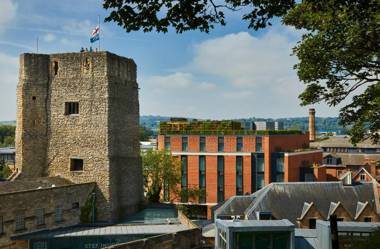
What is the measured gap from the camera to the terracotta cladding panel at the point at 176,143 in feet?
203

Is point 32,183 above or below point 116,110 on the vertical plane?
below

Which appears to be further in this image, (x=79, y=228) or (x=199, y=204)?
(x=199, y=204)

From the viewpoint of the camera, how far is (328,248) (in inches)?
1007

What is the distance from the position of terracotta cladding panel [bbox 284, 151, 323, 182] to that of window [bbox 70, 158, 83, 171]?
1227 inches

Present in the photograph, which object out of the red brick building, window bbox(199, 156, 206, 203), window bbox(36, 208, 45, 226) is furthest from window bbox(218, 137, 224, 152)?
window bbox(36, 208, 45, 226)

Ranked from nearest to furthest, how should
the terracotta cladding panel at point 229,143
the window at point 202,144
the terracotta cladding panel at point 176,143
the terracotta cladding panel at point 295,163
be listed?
1. the terracotta cladding panel at point 295,163
2. the terracotta cladding panel at point 229,143
3. the window at point 202,144
4. the terracotta cladding panel at point 176,143

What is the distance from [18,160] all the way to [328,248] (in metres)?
20.9

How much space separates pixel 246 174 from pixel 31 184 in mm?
33837

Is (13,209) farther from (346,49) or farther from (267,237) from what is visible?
(346,49)

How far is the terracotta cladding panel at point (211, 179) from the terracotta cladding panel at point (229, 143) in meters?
1.95

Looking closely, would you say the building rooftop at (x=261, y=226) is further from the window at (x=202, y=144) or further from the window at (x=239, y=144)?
the window at (x=202, y=144)

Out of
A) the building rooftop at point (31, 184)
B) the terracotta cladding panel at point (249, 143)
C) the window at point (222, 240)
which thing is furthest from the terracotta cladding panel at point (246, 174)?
the window at point (222, 240)

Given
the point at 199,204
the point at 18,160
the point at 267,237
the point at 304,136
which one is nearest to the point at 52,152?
the point at 18,160

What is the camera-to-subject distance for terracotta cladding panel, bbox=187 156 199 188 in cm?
6088
